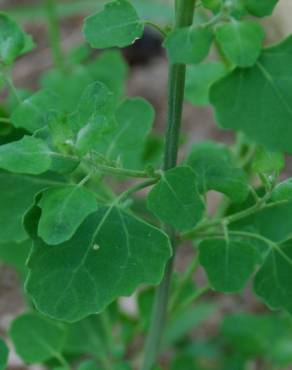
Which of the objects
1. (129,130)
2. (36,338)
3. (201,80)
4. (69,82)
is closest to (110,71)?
(69,82)

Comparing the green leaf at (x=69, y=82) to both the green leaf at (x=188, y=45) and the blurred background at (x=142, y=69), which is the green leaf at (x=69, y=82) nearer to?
the blurred background at (x=142, y=69)

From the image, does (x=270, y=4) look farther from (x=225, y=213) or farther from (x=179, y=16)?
(x=225, y=213)

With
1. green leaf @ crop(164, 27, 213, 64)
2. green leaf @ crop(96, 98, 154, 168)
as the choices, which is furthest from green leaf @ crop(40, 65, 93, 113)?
green leaf @ crop(164, 27, 213, 64)

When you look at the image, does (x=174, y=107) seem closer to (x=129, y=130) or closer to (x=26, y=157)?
(x=26, y=157)

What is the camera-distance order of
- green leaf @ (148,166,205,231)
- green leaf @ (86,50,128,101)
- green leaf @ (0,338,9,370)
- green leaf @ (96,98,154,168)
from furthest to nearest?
green leaf @ (86,50,128,101) < green leaf @ (96,98,154,168) < green leaf @ (0,338,9,370) < green leaf @ (148,166,205,231)

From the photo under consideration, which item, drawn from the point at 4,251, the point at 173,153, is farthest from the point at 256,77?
the point at 4,251

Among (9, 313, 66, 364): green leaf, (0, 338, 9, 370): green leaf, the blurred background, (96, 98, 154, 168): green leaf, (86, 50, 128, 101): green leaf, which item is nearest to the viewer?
(0, 338, 9, 370): green leaf

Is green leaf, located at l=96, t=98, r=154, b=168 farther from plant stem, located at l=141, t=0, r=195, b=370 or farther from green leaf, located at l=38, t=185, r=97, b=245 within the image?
green leaf, located at l=38, t=185, r=97, b=245
